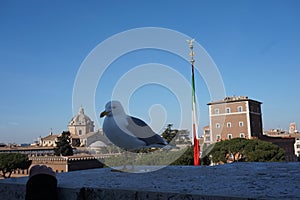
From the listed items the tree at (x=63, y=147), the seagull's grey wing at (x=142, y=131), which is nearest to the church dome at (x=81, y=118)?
the seagull's grey wing at (x=142, y=131)

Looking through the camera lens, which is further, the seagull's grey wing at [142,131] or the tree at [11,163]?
the tree at [11,163]

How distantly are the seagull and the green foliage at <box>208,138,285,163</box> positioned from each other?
27225 millimetres

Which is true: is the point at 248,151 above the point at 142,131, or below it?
below

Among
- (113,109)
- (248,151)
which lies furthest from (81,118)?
(113,109)

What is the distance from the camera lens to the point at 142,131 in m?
3.21

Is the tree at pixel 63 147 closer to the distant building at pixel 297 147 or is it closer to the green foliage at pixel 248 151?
the green foliage at pixel 248 151

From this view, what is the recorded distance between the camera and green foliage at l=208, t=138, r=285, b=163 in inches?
1126

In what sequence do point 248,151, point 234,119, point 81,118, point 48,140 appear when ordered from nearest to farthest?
point 248,151 → point 234,119 → point 81,118 → point 48,140

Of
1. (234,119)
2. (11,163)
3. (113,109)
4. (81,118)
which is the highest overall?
(81,118)

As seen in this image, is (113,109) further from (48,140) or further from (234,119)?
(48,140)

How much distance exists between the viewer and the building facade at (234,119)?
153ft

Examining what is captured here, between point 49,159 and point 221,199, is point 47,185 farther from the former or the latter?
point 49,159

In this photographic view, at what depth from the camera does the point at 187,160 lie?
27.2 metres

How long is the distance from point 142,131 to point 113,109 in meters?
0.36
